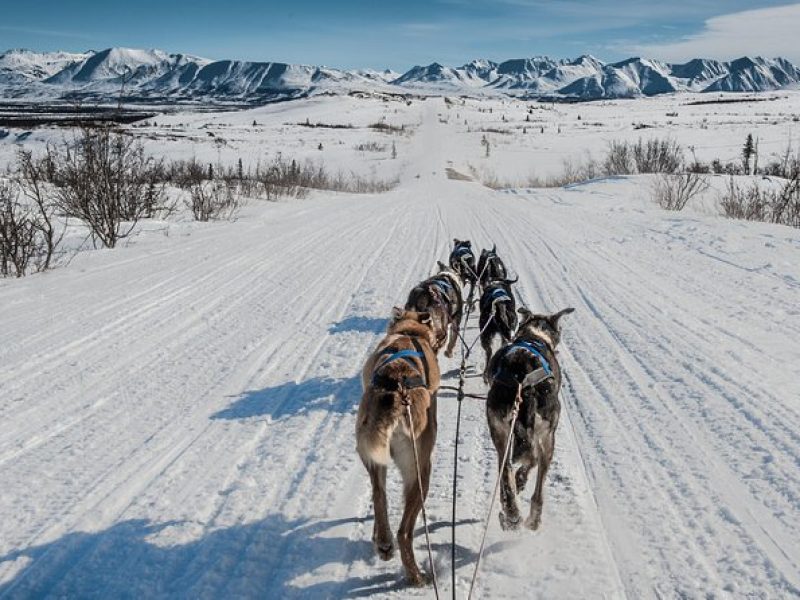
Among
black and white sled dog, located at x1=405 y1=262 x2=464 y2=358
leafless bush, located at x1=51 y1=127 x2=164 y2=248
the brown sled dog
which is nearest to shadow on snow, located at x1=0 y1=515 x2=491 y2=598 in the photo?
the brown sled dog

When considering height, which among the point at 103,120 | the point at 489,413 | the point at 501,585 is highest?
the point at 103,120

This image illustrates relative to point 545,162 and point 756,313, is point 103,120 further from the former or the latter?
point 545,162

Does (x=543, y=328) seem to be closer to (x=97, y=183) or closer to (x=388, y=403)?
(x=388, y=403)

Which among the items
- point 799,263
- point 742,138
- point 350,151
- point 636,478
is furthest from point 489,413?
point 742,138

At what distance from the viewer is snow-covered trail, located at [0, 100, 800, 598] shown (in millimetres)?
3088

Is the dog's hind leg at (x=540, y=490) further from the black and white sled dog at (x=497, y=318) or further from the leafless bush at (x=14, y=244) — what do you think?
the leafless bush at (x=14, y=244)

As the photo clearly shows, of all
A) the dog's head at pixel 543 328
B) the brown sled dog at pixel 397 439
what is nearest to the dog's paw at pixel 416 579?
the brown sled dog at pixel 397 439

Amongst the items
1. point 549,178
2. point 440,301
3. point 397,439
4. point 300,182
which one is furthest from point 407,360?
point 549,178

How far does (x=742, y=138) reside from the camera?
50.8 metres

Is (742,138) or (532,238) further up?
(742,138)

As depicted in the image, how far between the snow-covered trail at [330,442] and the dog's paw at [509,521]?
6 centimetres

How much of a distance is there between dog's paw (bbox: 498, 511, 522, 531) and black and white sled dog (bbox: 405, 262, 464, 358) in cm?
208

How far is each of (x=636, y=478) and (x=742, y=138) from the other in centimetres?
5751

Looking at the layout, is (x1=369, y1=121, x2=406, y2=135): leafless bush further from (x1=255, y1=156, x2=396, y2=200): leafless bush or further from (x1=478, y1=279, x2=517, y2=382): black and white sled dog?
(x1=478, y1=279, x2=517, y2=382): black and white sled dog
